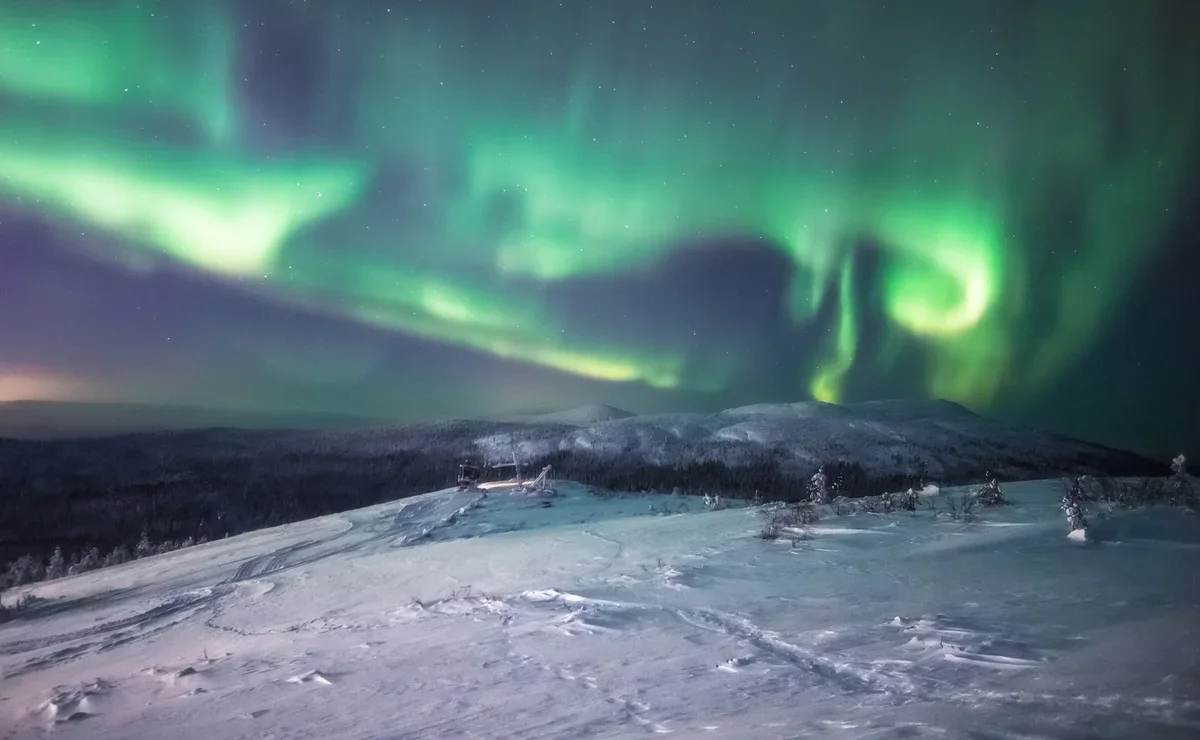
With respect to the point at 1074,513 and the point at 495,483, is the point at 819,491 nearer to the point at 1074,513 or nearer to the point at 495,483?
the point at 1074,513

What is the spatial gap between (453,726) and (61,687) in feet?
19.2

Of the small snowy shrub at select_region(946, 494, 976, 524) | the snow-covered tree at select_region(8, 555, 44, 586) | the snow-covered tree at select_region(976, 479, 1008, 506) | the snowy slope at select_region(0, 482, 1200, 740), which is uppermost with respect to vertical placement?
the snow-covered tree at select_region(976, 479, 1008, 506)

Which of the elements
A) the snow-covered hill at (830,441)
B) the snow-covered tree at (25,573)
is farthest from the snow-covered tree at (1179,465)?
the snow-covered hill at (830,441)

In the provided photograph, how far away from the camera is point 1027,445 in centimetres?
10381

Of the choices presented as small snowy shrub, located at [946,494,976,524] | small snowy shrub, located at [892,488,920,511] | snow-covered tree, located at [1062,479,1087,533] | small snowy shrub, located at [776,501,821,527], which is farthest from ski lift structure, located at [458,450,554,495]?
snow-covered tree, located at [1062,479,1087,533]

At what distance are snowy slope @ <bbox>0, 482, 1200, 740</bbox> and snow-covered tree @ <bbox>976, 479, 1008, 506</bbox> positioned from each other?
610 millimetres

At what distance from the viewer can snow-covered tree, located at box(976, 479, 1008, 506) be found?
12.9 meters

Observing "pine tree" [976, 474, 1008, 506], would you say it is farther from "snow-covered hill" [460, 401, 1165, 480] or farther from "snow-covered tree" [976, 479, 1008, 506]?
"snow-covered hill" [460, 401, 1165, 480]

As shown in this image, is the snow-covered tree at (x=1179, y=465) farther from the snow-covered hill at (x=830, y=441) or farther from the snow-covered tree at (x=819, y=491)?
the snow-covered hill at (x=830, y=441)

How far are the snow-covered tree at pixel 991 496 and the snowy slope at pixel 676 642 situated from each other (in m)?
0.61

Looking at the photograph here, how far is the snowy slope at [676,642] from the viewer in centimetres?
467

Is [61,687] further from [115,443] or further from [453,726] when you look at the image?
[115,443]

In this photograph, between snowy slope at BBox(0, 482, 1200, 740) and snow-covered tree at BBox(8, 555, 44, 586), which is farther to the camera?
snow-covered tree at BBox(8, 555, 44, 586)

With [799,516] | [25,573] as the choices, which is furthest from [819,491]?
[25,573]
